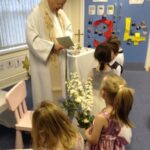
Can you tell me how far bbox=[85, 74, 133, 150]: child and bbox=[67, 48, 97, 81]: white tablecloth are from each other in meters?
1.35

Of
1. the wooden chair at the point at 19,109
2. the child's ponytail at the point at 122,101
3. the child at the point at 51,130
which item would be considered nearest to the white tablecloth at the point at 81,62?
the wooden chair at the point at 19,109

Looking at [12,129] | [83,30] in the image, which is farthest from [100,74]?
[83,30]

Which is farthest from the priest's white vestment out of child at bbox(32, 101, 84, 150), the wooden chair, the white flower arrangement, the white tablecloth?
child at bbox(32, 101, 84, 150)

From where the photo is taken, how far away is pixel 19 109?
1682 millimetres

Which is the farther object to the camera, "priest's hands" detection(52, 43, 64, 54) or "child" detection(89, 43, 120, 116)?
"priest's hands" detection(52, 43, 64, 54)

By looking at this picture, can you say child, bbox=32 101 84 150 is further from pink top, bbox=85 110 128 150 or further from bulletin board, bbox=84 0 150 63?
bulletin board, bbox=84 0 150 63

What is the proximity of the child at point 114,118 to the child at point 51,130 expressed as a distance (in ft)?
0.96

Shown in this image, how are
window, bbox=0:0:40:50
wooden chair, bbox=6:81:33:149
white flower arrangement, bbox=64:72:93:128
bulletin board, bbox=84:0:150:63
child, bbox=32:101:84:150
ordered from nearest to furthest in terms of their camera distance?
child, bbox=32:101:84:150
white flower arrangement, bbox=64:72:93:128
wooden chair, bbox=6:81:33:149
window, bbox=0:0:40:50
bulletin board, bbox=84:0:150:63

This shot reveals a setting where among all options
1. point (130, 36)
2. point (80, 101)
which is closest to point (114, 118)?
point (80, 101)

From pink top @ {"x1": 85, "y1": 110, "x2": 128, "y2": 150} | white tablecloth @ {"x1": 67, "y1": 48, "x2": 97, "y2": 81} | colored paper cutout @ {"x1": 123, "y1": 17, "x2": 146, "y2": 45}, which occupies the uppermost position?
colored paper cutout @ {"x1": 123, "y1": 17, "x2": 146, "y2": 45}

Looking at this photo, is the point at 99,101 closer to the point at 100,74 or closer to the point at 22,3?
the point at 100,74

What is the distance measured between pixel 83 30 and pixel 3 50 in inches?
71.4

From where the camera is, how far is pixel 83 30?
4348 mm

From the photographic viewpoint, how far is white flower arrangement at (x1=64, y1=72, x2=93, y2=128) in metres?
1.29
